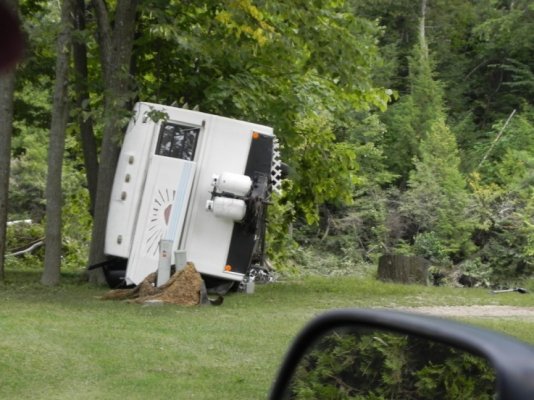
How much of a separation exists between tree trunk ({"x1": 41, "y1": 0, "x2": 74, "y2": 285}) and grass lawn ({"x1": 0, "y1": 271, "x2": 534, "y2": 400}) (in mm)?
840

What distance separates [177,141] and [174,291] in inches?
111

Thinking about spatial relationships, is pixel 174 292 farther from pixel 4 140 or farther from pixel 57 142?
pixel 4 140

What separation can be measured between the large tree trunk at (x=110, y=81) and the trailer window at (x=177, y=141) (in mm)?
668

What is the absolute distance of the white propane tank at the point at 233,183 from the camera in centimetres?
1623

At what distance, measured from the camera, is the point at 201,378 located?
9211mm

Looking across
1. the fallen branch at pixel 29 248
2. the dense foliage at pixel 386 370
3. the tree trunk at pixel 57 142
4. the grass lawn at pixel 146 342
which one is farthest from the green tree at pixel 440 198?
the dense foliage at pixel 386 370

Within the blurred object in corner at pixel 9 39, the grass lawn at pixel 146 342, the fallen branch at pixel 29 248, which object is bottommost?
the fallen branch at pixel 29 248

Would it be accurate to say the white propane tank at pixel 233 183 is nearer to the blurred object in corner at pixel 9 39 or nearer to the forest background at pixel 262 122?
the forest background at pixel 262 122

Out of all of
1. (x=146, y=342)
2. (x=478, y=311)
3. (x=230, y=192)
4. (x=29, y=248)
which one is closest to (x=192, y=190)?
(x=230, y=192)

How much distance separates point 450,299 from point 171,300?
5.29 meters

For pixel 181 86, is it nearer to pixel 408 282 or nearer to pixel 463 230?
pixel 408 282

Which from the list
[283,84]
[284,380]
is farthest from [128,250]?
[284,380]

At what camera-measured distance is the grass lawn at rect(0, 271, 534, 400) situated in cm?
878

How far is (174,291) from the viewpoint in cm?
1500
